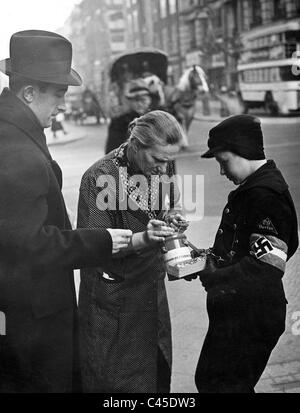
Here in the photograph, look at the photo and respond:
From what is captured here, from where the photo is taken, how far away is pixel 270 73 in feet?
44.4

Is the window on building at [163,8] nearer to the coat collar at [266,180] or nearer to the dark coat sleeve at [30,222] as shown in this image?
the coat collar at [266,180]

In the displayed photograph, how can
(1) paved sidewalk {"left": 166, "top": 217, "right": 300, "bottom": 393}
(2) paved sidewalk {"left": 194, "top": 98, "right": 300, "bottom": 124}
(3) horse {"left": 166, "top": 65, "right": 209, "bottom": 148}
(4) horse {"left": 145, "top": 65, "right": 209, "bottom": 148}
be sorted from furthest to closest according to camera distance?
(2) paved sidewalk {"left": 194, "top": 98, "right": 300, "bottom": 124} < (3) horse {"left": 166, "top": 65, "right": 209, "bottom": 148} < (4) horse {"left": 145, "top": 65, "right": 209, "bottom": 148} < (1) paved sidewalk {"left": 166, "top": 217, "right": 300, "bottom": 393}

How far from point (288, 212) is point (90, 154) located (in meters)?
12.6

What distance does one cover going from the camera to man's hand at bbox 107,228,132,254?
Answer: 1840 mm

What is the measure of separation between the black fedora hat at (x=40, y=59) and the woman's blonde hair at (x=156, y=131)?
1.14 feet

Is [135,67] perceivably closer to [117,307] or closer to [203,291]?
[203,291]

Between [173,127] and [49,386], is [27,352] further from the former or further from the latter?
[173,127]

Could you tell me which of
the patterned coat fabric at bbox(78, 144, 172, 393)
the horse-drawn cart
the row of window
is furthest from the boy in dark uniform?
the row of window

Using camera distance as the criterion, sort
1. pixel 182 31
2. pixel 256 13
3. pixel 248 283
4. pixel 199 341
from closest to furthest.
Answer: pixel 248 283 < pixel 199 341 < pixel 182 31 < pixel 256 13

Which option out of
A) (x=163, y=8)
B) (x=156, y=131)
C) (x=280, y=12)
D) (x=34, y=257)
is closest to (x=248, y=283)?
(x=156, y=131)

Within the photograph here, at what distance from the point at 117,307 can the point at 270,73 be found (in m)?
12.4

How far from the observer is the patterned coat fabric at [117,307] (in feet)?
7.20

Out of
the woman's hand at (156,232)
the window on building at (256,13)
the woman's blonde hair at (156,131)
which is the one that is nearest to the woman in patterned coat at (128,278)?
the woman's blonde hair at (156,131)

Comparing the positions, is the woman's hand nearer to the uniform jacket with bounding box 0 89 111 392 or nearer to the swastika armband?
the uniform jacket with bounding box 0 89 111 392
